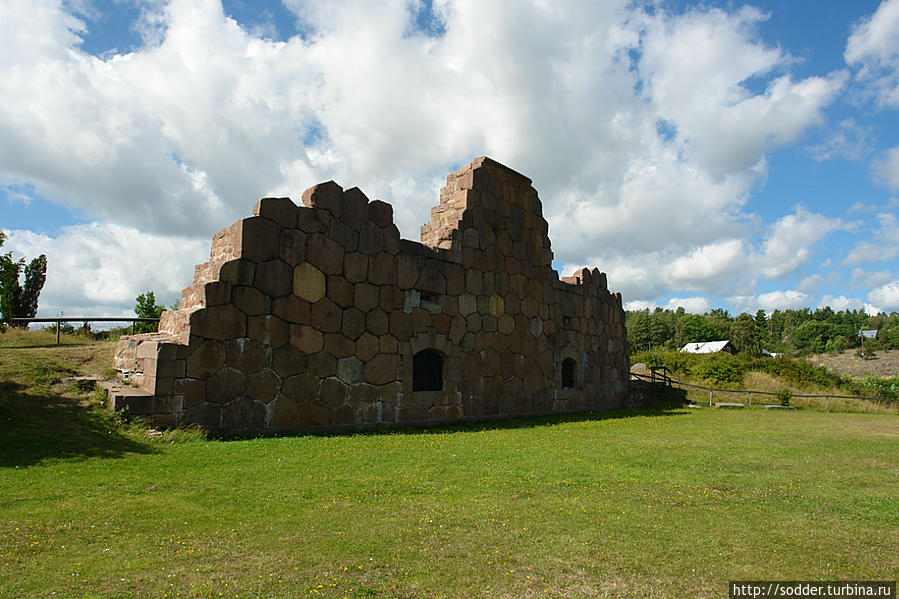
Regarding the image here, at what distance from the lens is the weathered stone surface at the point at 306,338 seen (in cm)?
1062

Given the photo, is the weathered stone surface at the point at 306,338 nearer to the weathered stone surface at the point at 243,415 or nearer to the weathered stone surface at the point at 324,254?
the weathered stone surface at the point at 324,254

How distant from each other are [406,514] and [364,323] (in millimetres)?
6682

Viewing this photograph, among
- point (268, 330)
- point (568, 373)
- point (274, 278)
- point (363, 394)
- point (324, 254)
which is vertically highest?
point (324, 254)

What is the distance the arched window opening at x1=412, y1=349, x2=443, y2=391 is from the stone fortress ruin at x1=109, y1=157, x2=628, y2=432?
34mm

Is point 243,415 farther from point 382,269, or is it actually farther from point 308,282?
point 382,269

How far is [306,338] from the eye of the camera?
35.4ft

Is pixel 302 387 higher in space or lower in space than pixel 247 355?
lower

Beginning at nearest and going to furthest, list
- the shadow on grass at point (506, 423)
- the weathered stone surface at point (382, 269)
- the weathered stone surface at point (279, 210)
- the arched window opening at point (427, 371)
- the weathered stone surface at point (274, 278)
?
the weathered stone surface at point (274, 278) < the weathered stone surface at point (279, 210) < the shadow on grass at point (506, 423) < the weathered stone surface at point (382, 269) < the arched window opening at point (427, 371)

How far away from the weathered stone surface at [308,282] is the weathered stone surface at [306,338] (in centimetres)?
55

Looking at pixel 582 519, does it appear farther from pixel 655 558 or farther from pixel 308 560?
pixel 308 560

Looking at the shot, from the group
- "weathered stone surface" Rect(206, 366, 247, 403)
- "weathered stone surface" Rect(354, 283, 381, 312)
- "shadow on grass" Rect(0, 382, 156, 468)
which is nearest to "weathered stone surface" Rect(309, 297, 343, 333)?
"weathered stone surface" Rect(354, 283, 381, 312)

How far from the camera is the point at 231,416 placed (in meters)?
9.74

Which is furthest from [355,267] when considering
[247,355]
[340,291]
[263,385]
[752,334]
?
[752,334]

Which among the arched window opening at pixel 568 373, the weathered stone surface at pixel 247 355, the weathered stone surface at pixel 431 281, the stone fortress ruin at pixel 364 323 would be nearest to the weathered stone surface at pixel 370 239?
the stone fortress ruin at pixel 364 323
